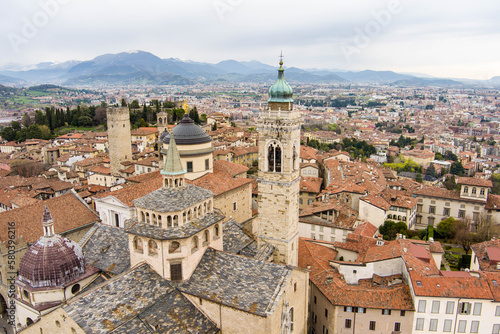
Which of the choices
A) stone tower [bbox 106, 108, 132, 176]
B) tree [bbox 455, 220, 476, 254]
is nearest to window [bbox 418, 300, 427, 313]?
tree [bbox 455, 220, 476, 254]

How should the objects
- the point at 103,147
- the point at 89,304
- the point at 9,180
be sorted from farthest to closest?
the point at 103,147 → the point at 9,180 → the point at 89,304

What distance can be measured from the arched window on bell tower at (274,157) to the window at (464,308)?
18351mm

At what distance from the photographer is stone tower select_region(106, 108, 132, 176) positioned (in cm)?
7519

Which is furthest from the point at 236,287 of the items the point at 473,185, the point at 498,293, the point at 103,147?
the point at 103,147

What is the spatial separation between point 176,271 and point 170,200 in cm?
456

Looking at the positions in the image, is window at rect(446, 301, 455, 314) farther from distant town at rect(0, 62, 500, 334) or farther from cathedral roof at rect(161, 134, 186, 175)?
cathedral roof at rect(161, 134, 186, 175)

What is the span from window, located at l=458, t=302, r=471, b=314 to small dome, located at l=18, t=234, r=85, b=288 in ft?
96.3

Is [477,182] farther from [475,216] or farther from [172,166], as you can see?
[172,166]

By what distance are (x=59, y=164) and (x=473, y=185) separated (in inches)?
3454

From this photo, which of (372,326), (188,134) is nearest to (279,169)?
(372,326)

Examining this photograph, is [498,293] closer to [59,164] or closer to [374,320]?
[374,320]

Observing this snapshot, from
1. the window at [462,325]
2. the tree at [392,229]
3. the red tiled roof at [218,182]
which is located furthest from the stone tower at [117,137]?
the window at [462,325]

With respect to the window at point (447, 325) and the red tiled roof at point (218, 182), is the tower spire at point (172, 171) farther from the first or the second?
the window at point (447, 325)

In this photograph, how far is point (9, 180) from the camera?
6644cm
